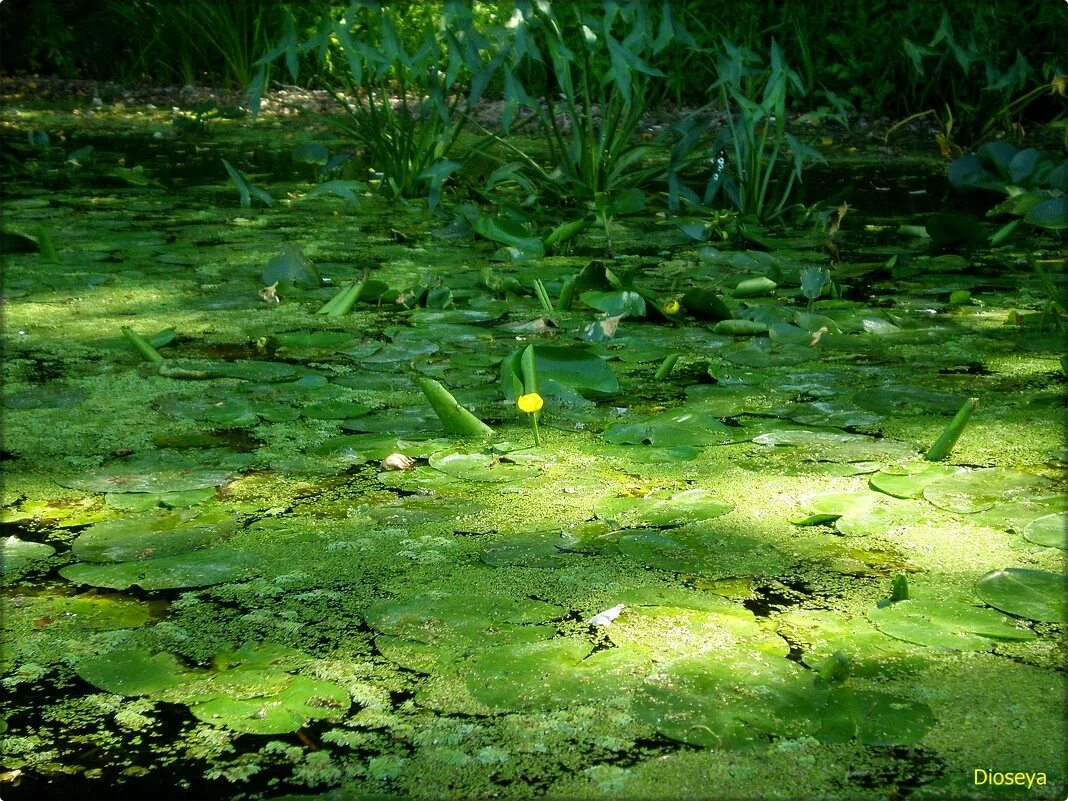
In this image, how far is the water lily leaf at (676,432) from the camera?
1.47 metres

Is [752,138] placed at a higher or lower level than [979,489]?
higher

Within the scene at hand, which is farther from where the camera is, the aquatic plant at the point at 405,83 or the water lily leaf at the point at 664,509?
the aquatic plant at the point at 405,83

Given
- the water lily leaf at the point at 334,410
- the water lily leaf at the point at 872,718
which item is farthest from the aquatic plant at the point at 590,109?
the water lily leaf at the point at 872,718

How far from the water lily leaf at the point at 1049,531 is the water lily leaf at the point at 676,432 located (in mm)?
394

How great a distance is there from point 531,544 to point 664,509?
17 cm

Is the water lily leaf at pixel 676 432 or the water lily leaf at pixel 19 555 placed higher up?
the water lily leaf at pixel 19 555

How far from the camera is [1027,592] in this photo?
41.7 inches

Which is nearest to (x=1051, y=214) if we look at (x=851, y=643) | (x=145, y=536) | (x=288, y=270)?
(x=288, y=270)

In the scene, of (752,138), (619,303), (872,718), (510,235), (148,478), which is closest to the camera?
(872,718)

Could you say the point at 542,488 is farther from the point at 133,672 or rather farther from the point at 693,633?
the point at 133,672

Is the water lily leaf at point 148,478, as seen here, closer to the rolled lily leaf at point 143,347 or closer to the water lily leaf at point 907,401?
the rolled lily leaf at point 143,347

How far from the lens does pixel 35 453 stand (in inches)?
57.1

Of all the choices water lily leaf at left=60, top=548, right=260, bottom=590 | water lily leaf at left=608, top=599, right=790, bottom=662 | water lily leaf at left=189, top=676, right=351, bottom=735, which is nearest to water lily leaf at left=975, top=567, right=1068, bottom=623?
water lily leaf at left=608, top=599, right=790, bottom=662

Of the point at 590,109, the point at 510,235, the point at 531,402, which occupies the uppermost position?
the point at 590,109
